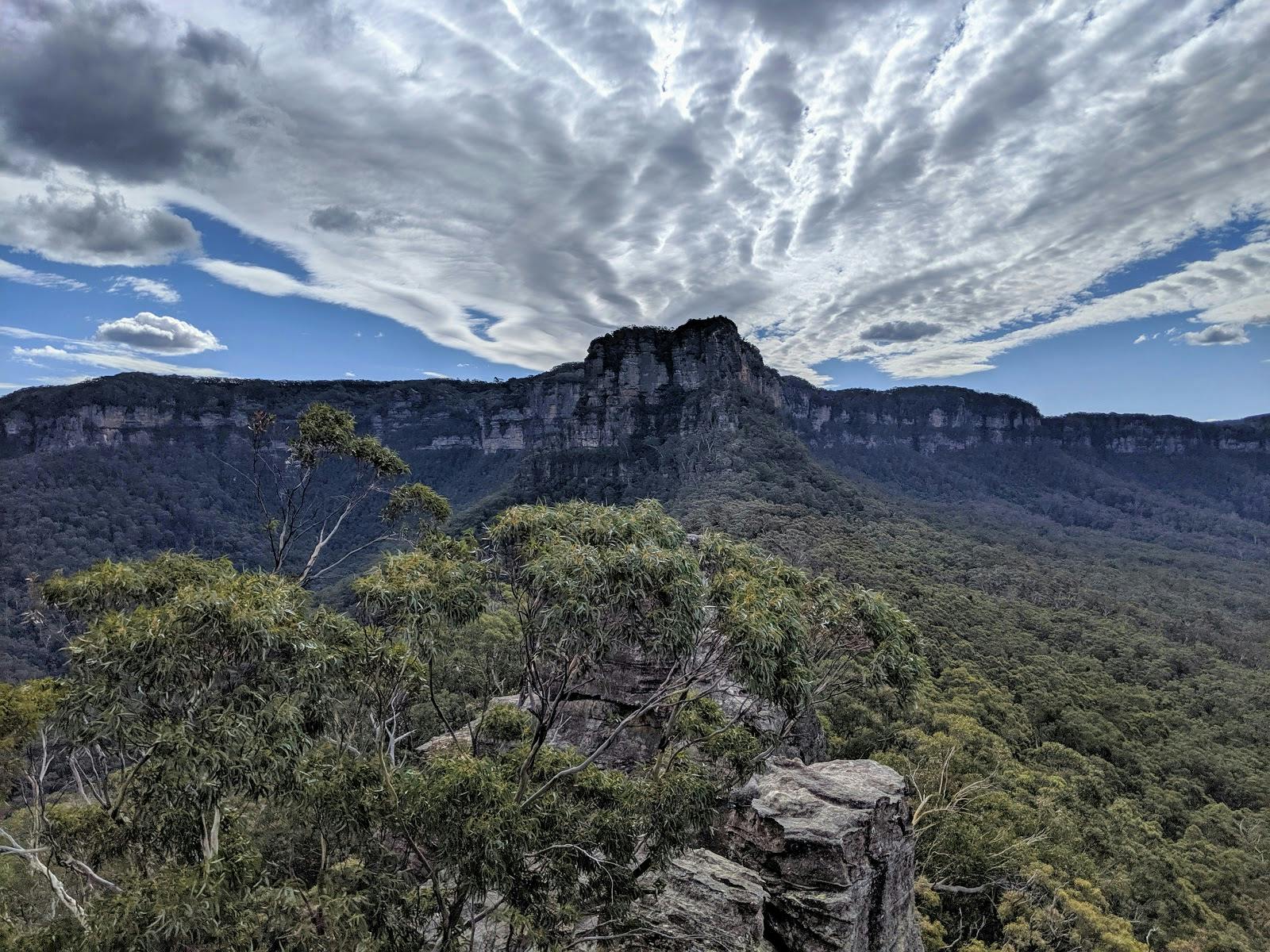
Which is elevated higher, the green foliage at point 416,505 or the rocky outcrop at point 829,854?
the green foliage at point 416,505

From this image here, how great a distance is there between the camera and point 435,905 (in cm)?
977

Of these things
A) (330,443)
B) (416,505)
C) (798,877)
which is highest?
(330,443)

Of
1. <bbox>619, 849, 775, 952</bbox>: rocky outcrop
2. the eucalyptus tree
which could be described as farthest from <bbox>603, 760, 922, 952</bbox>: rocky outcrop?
the eucalyptus tree

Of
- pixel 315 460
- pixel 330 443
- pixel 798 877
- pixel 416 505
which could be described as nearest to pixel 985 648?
pixel 798 877

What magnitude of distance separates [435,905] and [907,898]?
12538 mm

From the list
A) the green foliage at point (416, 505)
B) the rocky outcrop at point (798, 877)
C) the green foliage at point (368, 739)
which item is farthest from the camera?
the green foliage at point (416, 505)

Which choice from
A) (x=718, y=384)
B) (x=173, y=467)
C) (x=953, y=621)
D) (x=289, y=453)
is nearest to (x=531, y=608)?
(x=289, y=453)

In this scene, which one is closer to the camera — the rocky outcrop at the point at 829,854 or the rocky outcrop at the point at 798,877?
the rocky outcrop at the point at 798,877

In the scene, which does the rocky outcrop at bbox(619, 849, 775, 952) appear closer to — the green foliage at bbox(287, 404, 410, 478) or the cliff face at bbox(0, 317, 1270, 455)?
the green foliage at bbox(287, 404, 410, 478)

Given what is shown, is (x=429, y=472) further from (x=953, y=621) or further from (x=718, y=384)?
(x=953, y=621)

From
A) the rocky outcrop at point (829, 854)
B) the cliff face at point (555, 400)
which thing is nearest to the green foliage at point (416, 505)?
the rocky outcrop at point (829, 854)

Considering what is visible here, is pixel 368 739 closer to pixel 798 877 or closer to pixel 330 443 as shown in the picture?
pixel 330 443

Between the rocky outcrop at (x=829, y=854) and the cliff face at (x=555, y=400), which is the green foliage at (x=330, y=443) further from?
the cliff face at (x=555, y=400)

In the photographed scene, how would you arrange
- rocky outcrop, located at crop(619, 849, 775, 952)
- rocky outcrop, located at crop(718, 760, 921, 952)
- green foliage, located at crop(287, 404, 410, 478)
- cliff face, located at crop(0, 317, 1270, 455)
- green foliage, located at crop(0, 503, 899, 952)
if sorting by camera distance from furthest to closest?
1. cliff face, located at crop(0, 317, 1270, 455)
2. green foliage, located at crop(287, 404, 410, 478)
3. rocky outcrop, located at crop(718, 760, 921, 952)
4. rocky outcrop, located at crop(619, 849, 775, 952)
5. green foliage, located at crop(0, 503, 899, 952)
